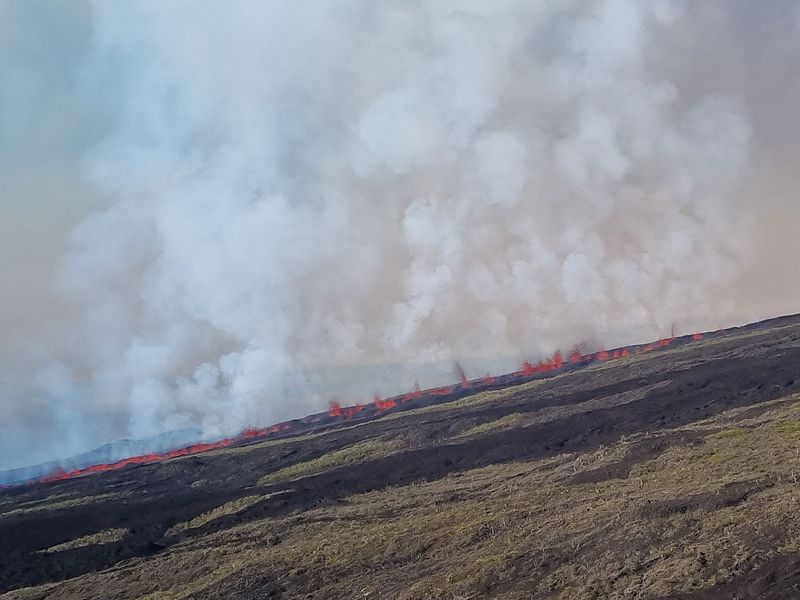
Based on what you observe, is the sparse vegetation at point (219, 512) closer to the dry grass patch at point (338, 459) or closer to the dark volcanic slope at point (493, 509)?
the dark volcanic slope at point (493, 509)

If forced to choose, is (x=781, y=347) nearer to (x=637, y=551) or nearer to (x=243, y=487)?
(x=243, y=487)

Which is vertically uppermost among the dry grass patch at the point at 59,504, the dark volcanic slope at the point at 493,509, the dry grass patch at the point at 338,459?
the dry grass patch at the point at 59,504

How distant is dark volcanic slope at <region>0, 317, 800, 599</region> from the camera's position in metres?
17.6

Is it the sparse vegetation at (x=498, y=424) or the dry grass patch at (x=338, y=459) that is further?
the sparse vegetation at (x=498, y=424)

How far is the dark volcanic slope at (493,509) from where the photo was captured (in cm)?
1756

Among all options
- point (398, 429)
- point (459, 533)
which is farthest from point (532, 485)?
point (398, 429)

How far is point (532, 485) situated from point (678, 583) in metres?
16.4

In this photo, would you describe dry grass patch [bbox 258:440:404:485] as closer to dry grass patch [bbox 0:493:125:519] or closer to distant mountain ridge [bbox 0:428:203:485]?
dry grass patch [bbox 0:493:125:519]

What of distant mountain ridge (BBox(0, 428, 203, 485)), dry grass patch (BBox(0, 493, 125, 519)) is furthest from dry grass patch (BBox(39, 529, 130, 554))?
distant mountain ridge (BBox(0, 428, 203, 485))

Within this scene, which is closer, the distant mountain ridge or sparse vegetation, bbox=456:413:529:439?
sparse vegetation, bbox=456:413:529:439

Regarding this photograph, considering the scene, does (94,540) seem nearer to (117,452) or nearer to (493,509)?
(493,509)

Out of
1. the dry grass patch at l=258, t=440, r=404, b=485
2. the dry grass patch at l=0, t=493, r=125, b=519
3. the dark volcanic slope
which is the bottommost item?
the dark volcanic slope

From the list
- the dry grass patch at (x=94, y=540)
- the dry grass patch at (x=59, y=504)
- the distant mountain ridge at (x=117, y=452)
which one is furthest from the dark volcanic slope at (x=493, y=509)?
the distant mountain ridge at (x=117, y=452)

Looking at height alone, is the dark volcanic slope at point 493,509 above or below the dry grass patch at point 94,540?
below
